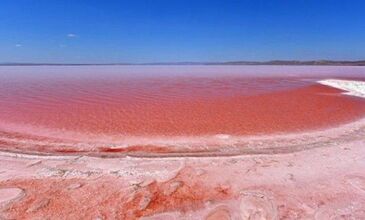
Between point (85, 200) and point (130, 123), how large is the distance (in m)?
5.27

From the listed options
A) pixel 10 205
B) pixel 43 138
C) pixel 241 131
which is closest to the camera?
pixel 10 205

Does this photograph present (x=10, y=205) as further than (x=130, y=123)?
No

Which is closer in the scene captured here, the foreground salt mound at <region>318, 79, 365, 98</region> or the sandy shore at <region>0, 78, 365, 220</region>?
the sandy shore at <region>0, 78, 365, 220</region>

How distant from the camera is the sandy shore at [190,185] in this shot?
3715mm

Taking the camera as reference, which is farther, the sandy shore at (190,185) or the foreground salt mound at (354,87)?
the foreground salt mound at (354,87)

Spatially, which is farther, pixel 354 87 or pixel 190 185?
pixel 354 87

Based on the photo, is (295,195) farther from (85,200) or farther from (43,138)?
(43,138)

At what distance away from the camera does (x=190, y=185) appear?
445 cm

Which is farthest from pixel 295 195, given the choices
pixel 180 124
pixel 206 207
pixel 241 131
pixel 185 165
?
pixel 180 124

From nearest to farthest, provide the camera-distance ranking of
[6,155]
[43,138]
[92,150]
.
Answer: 1. [6,155]
2. [92,150]
3. [43,138]

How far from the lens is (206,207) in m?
3.84

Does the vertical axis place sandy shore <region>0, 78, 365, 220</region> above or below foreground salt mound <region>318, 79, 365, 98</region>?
below

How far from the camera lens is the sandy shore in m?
3.71

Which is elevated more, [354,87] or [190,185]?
[354,87]
